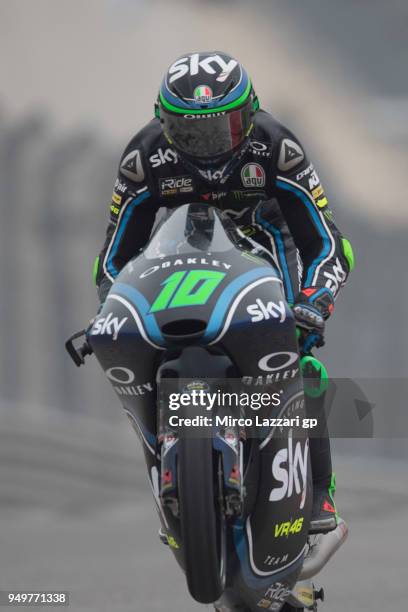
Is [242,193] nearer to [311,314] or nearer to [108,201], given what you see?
[311,314]

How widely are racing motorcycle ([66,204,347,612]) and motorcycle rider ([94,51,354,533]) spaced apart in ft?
1.04

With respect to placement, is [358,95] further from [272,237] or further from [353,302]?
[272,237]

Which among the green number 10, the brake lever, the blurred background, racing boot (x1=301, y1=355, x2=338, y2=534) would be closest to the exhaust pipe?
racing boot (x1=301, y1=355, x2=338, y2=534)

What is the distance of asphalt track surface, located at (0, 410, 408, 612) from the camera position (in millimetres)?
6016

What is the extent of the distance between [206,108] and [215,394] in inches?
42.1

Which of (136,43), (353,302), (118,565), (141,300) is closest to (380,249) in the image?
(353,302)

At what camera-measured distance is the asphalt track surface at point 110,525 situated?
6.02m

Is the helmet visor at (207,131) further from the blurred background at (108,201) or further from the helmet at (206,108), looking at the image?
the blurred background at (108,201)

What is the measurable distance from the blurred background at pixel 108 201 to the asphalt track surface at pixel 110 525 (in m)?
0.01

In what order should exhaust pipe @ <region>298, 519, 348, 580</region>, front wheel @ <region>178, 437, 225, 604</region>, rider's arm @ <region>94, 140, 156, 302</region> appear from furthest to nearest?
rider's arm @ <region>94, 140, 156, 302</region>, exhaust pipe @ <region>298, 519, 348, 580</region>, front wheel @ <region>178, 437, 225, 604</region>

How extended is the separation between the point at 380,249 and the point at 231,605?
4515 mm

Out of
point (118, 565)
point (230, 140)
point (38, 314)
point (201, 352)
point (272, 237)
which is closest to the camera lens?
point (201, 352)

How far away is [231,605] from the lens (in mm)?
4520

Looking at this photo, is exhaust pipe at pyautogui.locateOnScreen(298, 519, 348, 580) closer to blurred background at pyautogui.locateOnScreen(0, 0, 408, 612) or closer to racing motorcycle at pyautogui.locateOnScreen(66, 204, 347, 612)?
racing motorcycle at pyautogui.locateOnScreen(66, 204, 347, 612)
